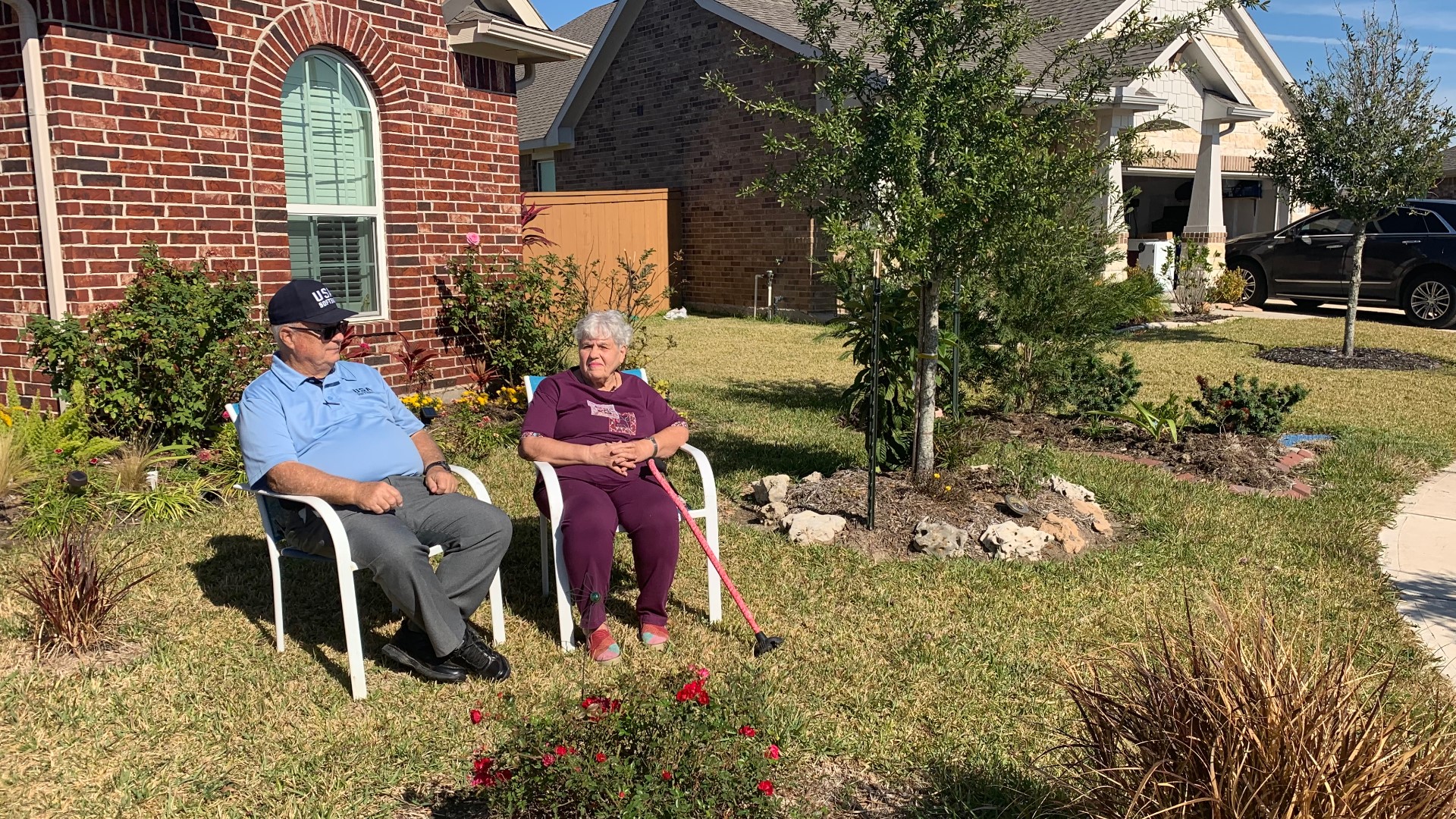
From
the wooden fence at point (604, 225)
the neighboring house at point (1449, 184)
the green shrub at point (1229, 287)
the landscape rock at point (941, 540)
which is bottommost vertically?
the landscape rock at point (941, 540)

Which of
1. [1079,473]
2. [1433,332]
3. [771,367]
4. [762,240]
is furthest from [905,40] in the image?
[1433,332]

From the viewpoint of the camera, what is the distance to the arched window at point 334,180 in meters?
7.13

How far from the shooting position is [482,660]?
374 centimetres

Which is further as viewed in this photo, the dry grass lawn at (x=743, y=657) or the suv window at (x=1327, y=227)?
the suv window at (x=1327, y=227)

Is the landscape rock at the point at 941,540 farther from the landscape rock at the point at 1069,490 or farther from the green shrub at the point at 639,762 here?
the green shrub at the point at 639,762

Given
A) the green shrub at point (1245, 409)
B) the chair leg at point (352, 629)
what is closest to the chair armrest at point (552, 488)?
the chair leg at point (352, 629)

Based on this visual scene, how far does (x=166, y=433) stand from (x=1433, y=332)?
585 inches

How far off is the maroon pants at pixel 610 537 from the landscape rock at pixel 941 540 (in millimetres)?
1514

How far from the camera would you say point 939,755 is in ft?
10.6

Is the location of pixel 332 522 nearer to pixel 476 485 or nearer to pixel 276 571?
pixel 276 571

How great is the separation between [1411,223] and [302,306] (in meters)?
15.8

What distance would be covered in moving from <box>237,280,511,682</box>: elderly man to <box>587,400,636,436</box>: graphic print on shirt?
24.9 inches

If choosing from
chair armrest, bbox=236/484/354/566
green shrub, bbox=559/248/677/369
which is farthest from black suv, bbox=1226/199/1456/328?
chair armrest, bbox=236/484/354/566

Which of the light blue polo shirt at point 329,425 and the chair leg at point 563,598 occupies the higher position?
the light blue polo shirt at point 329,425
